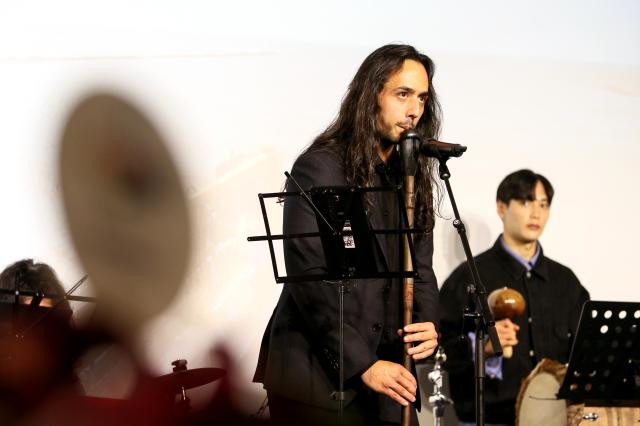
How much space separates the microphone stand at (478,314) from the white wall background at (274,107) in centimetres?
129

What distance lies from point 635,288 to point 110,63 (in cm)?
296

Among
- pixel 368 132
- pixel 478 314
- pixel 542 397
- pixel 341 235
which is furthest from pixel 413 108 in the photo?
pixel 542 397

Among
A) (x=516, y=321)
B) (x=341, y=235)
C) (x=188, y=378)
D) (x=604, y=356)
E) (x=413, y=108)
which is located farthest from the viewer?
(x=516, y=321)

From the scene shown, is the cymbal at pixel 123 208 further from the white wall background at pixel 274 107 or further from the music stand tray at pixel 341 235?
the music stand tray at pixel 341 235

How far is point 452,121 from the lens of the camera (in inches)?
194

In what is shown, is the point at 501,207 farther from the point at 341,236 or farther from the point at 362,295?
the point at 341,236

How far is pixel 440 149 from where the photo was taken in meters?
3.06

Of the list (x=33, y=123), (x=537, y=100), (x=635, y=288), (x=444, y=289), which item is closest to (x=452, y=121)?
(x=537, y=100)

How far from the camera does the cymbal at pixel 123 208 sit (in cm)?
414

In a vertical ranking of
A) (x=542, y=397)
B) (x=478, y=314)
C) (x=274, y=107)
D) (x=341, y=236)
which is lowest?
(x=542, y=397)

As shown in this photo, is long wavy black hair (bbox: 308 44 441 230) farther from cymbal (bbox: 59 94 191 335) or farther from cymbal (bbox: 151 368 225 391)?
cymbal (bbox: 59 94 191 335)

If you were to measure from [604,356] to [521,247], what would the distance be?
108 cm

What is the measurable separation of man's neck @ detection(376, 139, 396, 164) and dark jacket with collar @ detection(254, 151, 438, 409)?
0.18m

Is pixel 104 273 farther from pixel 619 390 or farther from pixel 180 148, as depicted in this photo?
pixel 619 390
